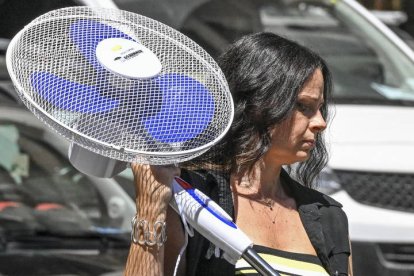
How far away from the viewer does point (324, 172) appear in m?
5.76

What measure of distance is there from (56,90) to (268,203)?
739 mm

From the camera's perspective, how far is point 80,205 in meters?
4.97

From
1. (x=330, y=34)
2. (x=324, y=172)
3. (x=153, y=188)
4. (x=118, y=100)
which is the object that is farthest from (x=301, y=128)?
(x=330, y=34)

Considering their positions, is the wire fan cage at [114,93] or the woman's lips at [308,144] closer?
the wire fan cage at [114,93]

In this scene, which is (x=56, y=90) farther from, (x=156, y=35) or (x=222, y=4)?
(x=222, y=4)

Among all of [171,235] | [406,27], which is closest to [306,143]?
[171,235]

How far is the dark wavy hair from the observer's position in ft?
8.40

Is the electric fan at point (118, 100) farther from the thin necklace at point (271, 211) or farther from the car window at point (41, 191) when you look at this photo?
the car window at point (41, 191)

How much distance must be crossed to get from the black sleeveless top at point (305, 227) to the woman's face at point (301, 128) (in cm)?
15

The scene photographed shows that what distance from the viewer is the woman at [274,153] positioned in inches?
100

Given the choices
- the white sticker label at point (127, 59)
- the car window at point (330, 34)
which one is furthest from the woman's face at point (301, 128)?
the car window at point (330, 34)

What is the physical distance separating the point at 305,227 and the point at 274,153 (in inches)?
7.9

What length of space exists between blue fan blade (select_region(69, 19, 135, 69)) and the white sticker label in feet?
0.05

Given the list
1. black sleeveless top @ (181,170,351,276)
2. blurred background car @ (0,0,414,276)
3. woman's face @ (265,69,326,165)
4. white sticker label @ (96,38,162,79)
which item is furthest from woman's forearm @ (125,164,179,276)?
blurred background car @ (0,0,414,276)
